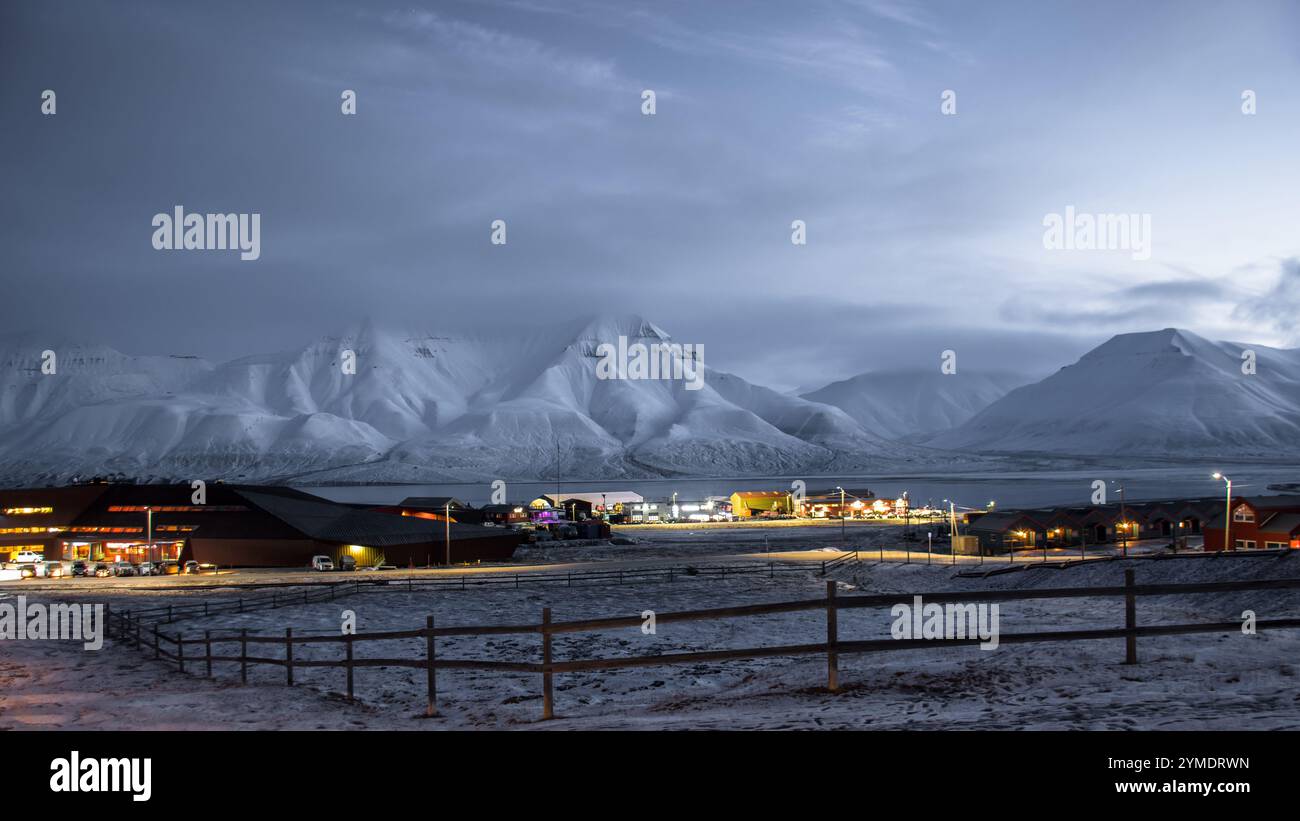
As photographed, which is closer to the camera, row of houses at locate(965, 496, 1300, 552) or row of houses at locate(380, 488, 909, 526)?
row of houses at locate(965, 496, 1300, 552)

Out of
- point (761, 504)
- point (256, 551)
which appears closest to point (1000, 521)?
point (256, 551)

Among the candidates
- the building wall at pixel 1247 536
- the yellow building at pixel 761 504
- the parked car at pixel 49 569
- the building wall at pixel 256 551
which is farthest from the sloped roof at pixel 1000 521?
the yellow building at pixel 761 504

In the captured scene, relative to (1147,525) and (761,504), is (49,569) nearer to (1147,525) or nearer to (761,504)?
(1147,525)

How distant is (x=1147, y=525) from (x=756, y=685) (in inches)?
3357

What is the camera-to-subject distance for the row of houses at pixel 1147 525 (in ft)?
202

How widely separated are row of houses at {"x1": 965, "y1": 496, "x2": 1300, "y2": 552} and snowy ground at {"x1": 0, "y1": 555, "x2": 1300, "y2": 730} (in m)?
31.0

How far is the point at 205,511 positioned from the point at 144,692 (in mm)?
64137

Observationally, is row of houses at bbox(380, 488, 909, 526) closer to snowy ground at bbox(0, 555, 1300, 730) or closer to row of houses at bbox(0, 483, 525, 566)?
row of houses at bbox(0, 483, 525, 566)

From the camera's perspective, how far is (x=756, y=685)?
15797 millimetres

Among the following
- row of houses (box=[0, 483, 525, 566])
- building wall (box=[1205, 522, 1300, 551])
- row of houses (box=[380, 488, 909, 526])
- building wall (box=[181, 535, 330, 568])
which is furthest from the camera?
row of houses (box=[380, 488, 909, 526])

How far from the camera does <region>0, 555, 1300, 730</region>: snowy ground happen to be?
10641 millimetres

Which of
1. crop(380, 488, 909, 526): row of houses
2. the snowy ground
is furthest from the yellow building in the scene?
the snowy ground
